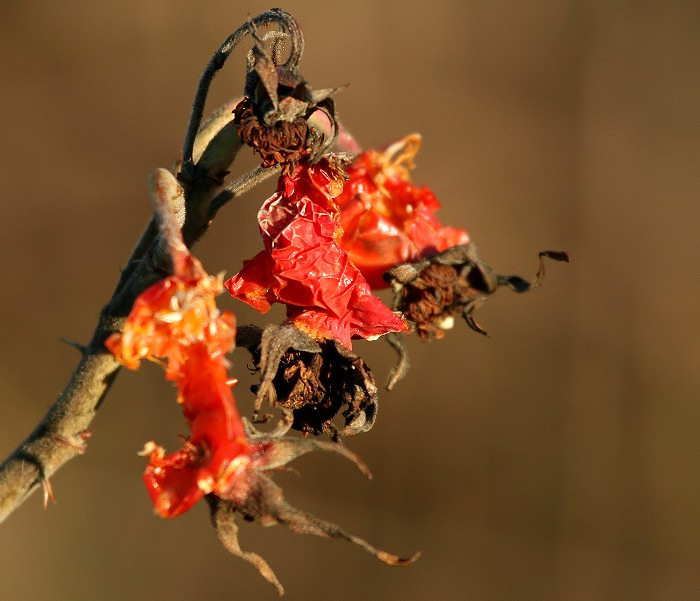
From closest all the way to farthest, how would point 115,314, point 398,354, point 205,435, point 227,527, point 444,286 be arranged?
point 205,435 < point 227,527 < point 115,314 < point 398,354 < point 444,286

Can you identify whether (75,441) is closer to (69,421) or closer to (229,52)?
(69,421)

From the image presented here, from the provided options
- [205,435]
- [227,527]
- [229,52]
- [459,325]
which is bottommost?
[459,325]

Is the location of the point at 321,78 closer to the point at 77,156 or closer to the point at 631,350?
the point at 77,156

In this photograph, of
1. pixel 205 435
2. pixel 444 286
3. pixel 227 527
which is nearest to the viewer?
pixel 205 435

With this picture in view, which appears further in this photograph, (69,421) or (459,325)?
(459,325)

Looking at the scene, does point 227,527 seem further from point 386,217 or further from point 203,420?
point 386,217

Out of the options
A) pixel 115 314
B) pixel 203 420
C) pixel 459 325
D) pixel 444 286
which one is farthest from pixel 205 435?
pixel 459 325

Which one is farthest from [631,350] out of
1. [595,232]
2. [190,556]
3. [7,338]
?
[7,338]

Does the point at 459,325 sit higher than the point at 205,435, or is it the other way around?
the point at 205,435

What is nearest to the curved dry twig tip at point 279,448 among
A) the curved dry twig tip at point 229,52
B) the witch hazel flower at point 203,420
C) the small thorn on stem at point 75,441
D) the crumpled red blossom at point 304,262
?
the witch hazel flower at point 203,420
